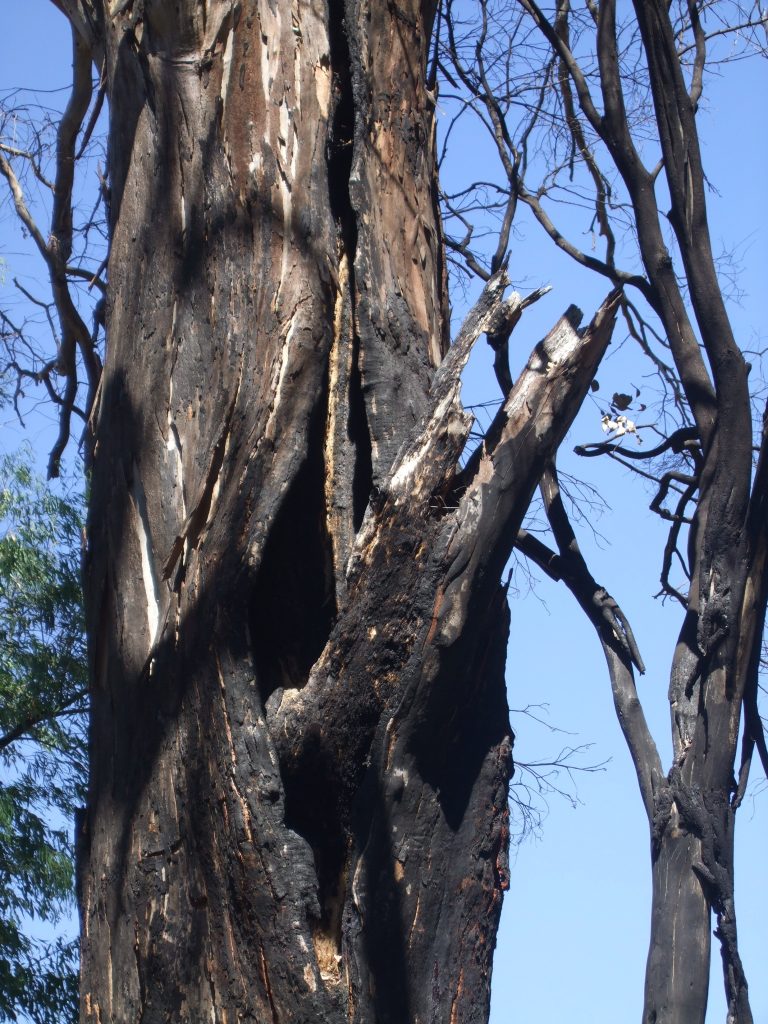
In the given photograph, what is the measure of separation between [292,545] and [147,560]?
0.33m

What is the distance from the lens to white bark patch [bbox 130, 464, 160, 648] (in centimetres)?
240

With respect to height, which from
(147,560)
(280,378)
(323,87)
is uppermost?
(323,87)

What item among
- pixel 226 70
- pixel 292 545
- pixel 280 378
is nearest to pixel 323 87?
pixel 226 70

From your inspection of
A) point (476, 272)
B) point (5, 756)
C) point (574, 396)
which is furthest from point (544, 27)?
point (5, 756)

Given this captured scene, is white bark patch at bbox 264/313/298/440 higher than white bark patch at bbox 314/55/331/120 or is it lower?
lower

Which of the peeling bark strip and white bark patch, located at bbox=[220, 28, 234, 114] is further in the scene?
white bark patch, located at bbox=[220, 28, 234, 114]

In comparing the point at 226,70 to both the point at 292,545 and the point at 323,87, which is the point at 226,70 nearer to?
the point at 323,87

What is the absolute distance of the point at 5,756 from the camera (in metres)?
7.47

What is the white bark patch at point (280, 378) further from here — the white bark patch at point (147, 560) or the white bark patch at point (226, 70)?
the white bark patch at point (226, 70)

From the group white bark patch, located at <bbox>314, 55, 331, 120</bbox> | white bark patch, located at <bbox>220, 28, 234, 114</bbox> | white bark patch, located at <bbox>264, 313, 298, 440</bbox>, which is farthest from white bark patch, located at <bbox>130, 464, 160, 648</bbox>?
white bark patch, located at <bbox>314, 55, 331, 120</bbox>

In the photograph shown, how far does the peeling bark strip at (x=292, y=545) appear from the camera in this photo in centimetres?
208

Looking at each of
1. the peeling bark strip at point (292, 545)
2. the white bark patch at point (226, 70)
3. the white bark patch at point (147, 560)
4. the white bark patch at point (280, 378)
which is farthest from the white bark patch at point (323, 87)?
the white bark patch at point (147, 560)

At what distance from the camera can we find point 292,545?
253 cm

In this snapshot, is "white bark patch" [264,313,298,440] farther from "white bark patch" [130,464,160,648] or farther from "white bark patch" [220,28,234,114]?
"white bark patch" [220,28,234,114]
